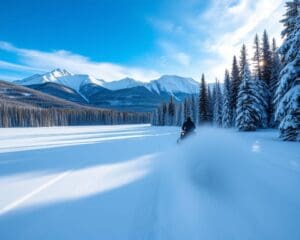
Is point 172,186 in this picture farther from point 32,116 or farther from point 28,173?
point 32,116

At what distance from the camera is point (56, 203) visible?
4.29m

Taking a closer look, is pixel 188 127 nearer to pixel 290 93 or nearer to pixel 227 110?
pixel 290 93

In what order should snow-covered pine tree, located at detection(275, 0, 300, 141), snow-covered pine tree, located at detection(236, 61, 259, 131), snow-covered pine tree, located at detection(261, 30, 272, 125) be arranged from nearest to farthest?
snow-covered pine tree, located at detection(275, 0, 300, 141), snow-covered pine tree, located at detection(236, 61, 259, 131), snow-covered pine tree, located at detection(261, 30, 272, 125)

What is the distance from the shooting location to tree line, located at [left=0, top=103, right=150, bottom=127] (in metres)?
80.9

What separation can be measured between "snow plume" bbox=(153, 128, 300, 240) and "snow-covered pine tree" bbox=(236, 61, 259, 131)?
19.6 m

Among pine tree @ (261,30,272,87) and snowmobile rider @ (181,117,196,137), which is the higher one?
pine tree @ (261,30,272,87)

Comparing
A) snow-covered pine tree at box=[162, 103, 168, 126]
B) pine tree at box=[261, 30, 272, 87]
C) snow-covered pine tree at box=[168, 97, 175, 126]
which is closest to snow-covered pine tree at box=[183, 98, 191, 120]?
snow-covered pine tree at box=[168, 97, 175, 126]

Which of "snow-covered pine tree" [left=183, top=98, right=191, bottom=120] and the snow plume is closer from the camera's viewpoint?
the snow plume

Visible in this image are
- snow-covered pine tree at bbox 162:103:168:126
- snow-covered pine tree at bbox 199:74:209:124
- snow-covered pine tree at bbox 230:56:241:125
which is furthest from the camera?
snow-covered pine tree at bbox 162:103:168:126

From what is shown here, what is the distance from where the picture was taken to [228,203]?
13.9 ft

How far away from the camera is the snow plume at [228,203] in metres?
3.25

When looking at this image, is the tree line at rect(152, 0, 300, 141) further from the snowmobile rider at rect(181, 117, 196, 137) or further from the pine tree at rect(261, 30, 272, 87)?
the snowmobile rider at rect(181, 117, 196, 137)

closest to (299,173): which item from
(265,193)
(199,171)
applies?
(265,193)

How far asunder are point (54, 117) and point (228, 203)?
101 m
